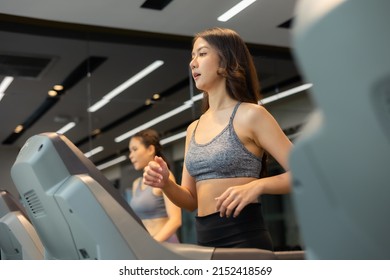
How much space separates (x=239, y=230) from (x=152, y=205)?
1.76m

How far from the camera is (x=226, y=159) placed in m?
1.27

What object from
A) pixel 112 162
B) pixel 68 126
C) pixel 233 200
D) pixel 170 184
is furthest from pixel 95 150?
pixel 233 200

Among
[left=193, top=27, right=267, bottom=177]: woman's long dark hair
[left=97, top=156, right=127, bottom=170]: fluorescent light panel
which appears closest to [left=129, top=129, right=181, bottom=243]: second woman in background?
[left=193, top=27, right=267, bottom=177]: woman's long dark hair

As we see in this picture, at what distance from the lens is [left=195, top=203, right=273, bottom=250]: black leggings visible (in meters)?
1.25

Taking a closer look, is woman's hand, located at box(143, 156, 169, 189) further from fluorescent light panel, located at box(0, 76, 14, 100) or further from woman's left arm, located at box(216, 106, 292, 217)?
fluorescent light panel, located at box(0, 76, 14, 100)

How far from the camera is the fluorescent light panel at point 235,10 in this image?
15.3 feet

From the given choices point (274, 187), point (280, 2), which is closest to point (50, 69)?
point (280, 2)

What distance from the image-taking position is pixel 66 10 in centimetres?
469

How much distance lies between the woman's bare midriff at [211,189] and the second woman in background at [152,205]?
1.33m

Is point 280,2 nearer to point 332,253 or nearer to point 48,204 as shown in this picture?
point 48,204

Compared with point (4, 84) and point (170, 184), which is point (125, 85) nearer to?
point (4, 84)
